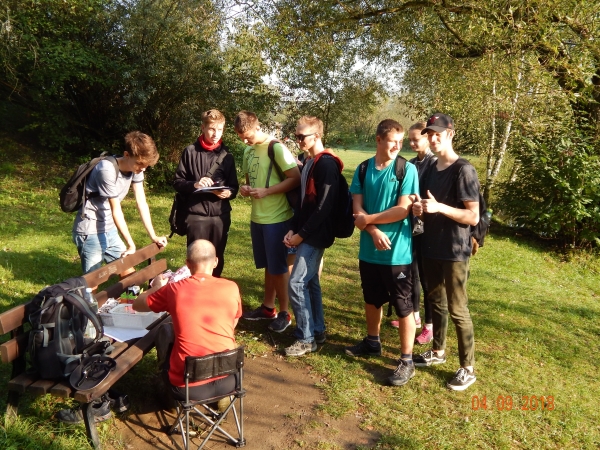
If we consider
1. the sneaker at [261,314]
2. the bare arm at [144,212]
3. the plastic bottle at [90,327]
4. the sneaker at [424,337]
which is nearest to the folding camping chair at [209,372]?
the plastic bottle at [90,327]

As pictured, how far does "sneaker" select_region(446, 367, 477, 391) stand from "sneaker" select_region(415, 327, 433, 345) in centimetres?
75

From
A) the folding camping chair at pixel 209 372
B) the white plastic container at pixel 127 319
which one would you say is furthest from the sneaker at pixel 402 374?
the white plastic container at pixel 127 319

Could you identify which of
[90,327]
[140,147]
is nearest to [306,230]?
[140,147]

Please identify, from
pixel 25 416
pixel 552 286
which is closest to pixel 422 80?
pixel 552 286

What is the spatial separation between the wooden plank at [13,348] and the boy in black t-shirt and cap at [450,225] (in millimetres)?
2789

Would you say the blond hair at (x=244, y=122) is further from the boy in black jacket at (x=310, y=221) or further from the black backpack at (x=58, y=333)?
the black backpack at (x=58, y=333)

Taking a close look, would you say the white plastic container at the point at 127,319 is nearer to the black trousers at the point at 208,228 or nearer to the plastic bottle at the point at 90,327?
the plastic bottle at the point at 90,327

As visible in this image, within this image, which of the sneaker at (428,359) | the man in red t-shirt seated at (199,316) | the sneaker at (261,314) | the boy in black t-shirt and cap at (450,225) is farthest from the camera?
the sneaker at (261,314)

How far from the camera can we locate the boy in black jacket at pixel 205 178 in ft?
15.6

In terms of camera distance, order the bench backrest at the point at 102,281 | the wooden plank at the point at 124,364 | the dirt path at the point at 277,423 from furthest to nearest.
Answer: the dirt path at the point at 277,423 → the bench backrest at the point at 102,281 → the wooden plank at the point at 124,364

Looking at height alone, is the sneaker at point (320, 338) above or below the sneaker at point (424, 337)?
above

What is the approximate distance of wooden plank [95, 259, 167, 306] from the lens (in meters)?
4.05

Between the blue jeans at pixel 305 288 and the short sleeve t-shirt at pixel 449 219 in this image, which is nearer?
the short sleeve t-shirt at pixel 449 219

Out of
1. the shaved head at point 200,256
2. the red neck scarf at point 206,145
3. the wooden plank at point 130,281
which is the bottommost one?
the wooden plank at point 130,281
